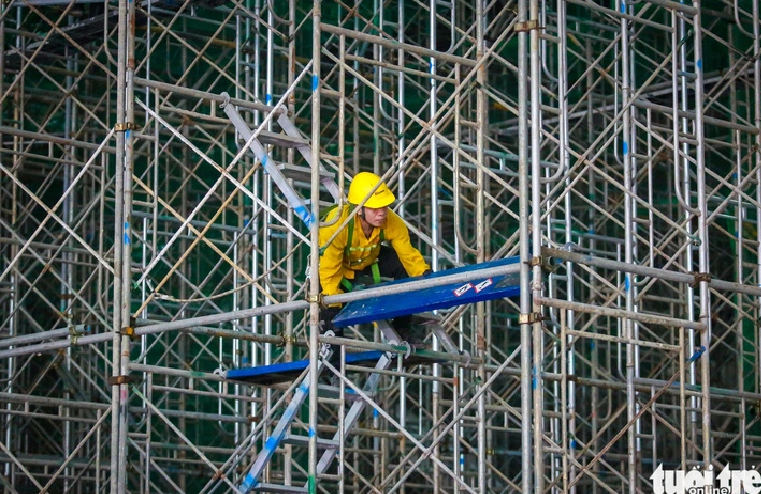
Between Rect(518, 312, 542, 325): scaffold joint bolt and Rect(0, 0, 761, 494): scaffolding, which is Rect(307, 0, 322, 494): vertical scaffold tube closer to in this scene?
Rect(0, 0, 761, 494): scaffolding

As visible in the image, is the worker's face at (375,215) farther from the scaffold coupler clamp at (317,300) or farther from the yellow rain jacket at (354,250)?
the scaffold coupler clamp at (317,300)

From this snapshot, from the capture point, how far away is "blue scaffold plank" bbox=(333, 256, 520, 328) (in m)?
11.5

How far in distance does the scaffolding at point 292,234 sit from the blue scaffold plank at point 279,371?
0.66 feet

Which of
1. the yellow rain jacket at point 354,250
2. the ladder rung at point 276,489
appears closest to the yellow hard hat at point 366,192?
the yellow rain jacket at point 354,250

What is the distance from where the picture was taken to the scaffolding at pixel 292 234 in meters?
15.5

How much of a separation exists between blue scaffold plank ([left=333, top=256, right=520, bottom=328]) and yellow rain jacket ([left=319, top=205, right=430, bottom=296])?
10.4 inches

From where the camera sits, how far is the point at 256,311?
41.9ft

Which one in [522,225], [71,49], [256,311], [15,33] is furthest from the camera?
[71,49]

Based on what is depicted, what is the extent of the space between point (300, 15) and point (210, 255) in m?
3.55

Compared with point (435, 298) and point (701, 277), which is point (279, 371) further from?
point (701, 277)

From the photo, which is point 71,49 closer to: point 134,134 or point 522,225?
point 134,134

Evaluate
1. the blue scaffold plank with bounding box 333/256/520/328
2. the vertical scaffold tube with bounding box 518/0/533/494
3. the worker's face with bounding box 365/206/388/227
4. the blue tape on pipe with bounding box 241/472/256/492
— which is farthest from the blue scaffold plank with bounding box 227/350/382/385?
the vertical scaffold tube with bounding box 518/0/533/494

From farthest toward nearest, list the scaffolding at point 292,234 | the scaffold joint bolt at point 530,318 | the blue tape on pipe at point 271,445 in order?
the scaffolding at point 292,234, the blue tape on pipe at point 271,445, the scaffold joint bolt at point 530,318

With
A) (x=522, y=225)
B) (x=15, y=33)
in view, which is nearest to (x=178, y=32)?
(x=15, y=33)
